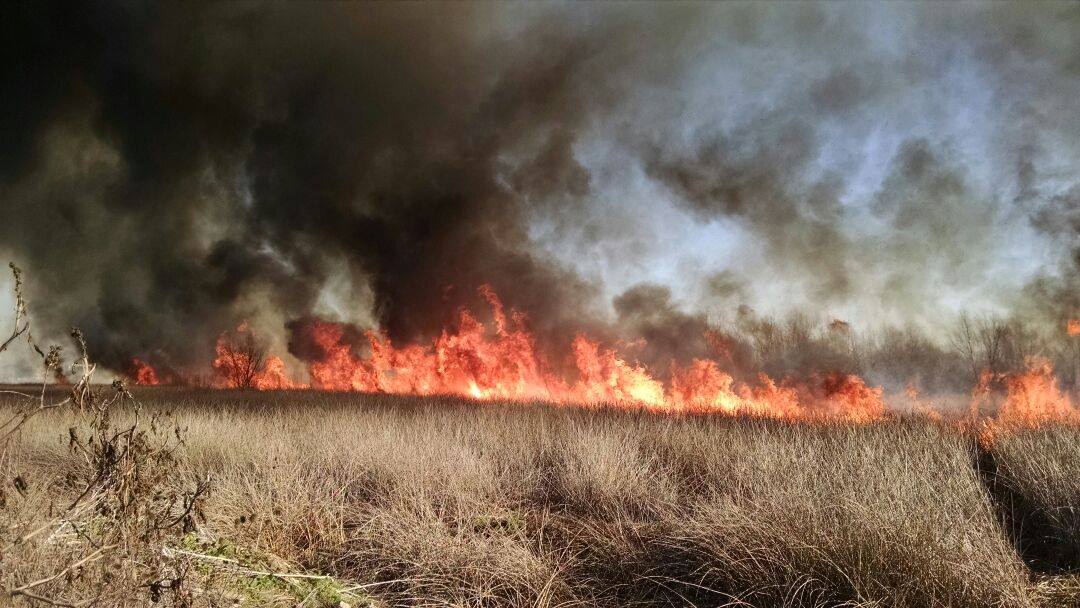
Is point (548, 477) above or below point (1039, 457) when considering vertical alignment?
below

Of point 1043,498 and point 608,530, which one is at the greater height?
point 1043,498

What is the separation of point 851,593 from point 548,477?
12.9ft

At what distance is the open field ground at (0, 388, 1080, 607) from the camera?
3.37 metres

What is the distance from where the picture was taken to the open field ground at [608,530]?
11.0 ft

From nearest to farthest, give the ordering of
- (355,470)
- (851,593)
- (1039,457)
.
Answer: (851,593)
(1039,457)
(355,470)

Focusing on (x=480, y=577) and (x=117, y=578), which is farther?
(x=480, y=577)

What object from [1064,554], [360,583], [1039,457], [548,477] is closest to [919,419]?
[1039,457]

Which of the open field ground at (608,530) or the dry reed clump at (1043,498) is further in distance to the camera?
the dry reed clump at (1043,498)

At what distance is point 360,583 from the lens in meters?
4.21

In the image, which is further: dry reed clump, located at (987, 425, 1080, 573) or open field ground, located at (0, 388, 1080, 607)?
dry reed clump, located at (987, 425, 1080, 573)

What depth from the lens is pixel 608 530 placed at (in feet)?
15.5

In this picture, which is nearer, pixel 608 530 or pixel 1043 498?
pixel 608 530

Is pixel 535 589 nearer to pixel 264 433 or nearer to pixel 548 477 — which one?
pixel 548 477

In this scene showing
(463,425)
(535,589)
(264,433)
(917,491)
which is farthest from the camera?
(463,425)
